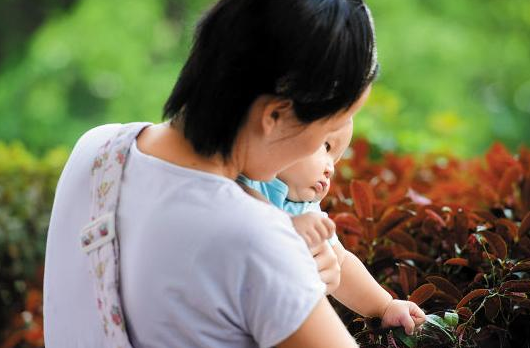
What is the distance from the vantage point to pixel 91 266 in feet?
5.94

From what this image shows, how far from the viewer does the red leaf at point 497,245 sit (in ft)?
7.58

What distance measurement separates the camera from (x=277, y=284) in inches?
62.4

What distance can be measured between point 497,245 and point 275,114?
872 millimetres

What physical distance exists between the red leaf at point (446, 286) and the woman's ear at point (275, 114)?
2.40 feet

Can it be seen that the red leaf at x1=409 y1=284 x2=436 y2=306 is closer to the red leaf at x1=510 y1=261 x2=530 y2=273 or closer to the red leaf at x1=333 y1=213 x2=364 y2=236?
the red leaf at x1=510 y1=261 x2=530 y2=273

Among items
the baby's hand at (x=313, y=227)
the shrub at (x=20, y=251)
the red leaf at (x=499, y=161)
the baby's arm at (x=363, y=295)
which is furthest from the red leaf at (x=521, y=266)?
the shrub at (x=20, y=251)

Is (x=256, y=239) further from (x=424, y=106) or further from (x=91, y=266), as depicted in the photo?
(x=424, y=106)

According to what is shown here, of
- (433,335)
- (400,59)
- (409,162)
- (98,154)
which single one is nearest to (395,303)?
(433,335)

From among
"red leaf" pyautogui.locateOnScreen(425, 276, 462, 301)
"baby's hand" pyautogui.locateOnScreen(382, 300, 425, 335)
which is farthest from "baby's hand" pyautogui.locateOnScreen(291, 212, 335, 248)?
"red leaf" pyautogui.locateOnScreen(425, 276, 462, 301)

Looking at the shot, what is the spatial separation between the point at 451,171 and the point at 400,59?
532cm

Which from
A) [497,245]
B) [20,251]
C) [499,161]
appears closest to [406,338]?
[497,245]

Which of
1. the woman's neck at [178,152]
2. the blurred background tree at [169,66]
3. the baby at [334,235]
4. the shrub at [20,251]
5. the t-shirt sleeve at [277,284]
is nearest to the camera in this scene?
the t-shirt sleeve at [277,284]

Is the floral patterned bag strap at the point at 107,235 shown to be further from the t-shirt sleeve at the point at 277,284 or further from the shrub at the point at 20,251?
the shrub at the point at 20,251

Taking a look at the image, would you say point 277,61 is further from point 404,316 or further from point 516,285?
point 516,285
